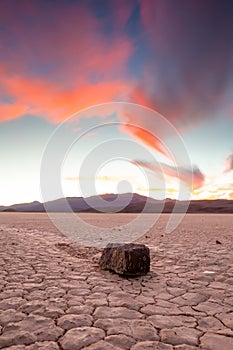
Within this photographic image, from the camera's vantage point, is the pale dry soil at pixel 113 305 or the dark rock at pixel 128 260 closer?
the pale dry soil at pixel 113 305

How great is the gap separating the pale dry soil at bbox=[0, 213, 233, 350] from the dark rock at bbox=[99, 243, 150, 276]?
19 cm

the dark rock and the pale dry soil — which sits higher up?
the dark rock

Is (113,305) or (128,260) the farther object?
(128,260)

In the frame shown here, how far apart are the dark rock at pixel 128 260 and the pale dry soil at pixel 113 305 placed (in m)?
0.19

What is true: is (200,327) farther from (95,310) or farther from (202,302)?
(95,310)

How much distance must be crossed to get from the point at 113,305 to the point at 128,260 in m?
1.63

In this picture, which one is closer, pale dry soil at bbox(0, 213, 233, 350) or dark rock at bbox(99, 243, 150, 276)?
pale dry soil at bbox(0, 213, 233, 350)

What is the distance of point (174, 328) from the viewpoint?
3.64 meters

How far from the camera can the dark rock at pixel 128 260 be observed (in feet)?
19.6

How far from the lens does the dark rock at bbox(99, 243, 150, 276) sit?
5977 mm

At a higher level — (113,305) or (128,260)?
(128,260)

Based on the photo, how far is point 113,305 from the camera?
439cm

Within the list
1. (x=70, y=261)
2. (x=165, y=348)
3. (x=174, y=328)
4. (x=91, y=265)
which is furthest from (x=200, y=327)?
(x=70, y=261)

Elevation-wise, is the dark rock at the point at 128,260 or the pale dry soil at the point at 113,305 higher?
the dark rock at the point at 128,260
